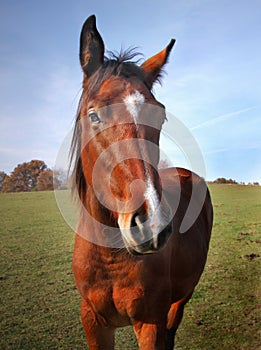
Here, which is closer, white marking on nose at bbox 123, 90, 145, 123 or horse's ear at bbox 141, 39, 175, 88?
white marking on nose at bbox 123, 90, 145, 123

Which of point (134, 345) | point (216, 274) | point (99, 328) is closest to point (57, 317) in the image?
point (134, 345)

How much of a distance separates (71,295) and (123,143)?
14.3 feet

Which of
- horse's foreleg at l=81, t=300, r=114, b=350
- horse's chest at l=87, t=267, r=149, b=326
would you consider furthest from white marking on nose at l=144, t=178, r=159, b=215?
horse's foreleg at l=81, t=300, r=114, b=350

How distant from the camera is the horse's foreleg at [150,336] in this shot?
7.61 feet

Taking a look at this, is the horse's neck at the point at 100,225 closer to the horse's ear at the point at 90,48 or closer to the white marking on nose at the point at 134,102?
the white marking on nose at the point at 134,102

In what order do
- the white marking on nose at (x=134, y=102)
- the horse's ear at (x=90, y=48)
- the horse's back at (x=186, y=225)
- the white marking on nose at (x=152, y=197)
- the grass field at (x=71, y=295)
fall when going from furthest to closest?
the grass field at (x=71, y=295), the horse's back at (x=186, y=225), the horse's ear at (x=90, y=48), the white marking on nose at (x=134, y=102), the white marking on nose at (x=152, y=197)

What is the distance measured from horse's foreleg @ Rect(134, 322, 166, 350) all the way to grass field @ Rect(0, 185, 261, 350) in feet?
6.14

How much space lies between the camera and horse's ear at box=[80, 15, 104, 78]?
2.25 meters

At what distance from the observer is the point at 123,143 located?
73.0 inches

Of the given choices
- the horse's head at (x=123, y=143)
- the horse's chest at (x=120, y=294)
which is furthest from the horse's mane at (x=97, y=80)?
the horse's chest at (x=120, y=294)

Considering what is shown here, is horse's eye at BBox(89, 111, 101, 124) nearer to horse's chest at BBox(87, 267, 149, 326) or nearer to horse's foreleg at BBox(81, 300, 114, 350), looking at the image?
horse's chest at BBox(87, 267, 149, 326)

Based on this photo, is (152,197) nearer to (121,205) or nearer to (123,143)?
(121,205)

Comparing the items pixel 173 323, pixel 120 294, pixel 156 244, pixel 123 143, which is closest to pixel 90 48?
pixel 123 143

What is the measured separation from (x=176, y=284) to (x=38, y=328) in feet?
7.41
